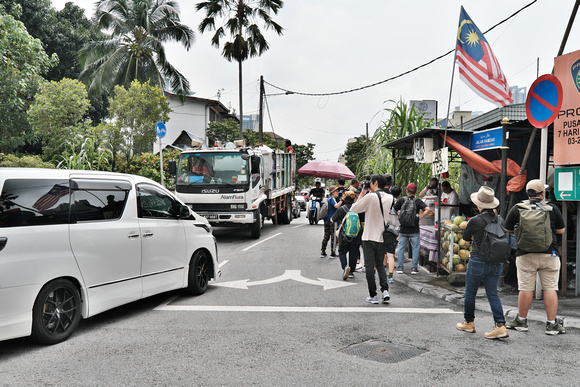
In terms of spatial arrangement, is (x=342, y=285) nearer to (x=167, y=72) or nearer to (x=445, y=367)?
(x=445, y=367)

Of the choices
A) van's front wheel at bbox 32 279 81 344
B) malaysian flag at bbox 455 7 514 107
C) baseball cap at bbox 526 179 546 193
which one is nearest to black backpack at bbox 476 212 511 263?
baseball cap at bbox 526 179 546 193

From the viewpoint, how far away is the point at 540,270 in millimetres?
5434

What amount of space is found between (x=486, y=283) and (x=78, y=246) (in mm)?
4658

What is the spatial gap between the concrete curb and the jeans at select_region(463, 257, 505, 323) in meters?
1.17

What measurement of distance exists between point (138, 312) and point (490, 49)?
7.00m

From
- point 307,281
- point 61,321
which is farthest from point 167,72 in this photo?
point 61,321

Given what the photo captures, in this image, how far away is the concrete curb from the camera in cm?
577

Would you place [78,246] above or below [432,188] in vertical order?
below

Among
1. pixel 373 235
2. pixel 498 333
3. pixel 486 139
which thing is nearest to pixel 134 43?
pixel 486 139

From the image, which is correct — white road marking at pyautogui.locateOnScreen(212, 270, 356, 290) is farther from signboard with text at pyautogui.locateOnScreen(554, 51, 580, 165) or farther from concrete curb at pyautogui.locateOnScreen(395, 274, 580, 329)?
signboard with text at pyautogui.locateOnScreen(554, 51, 580, 165)

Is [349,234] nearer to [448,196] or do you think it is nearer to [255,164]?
[448,196]

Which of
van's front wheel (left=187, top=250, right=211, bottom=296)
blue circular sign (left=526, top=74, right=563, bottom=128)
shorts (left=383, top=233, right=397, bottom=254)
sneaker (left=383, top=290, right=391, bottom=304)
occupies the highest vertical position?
blue circular sign (left=526, top=74, right=563, bottom=128)

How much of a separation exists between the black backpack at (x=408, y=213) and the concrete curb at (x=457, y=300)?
1.06 metres

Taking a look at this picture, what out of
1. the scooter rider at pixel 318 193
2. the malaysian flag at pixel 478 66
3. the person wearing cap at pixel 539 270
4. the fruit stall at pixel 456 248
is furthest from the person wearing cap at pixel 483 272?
the scooter rider at pixel 318 193
